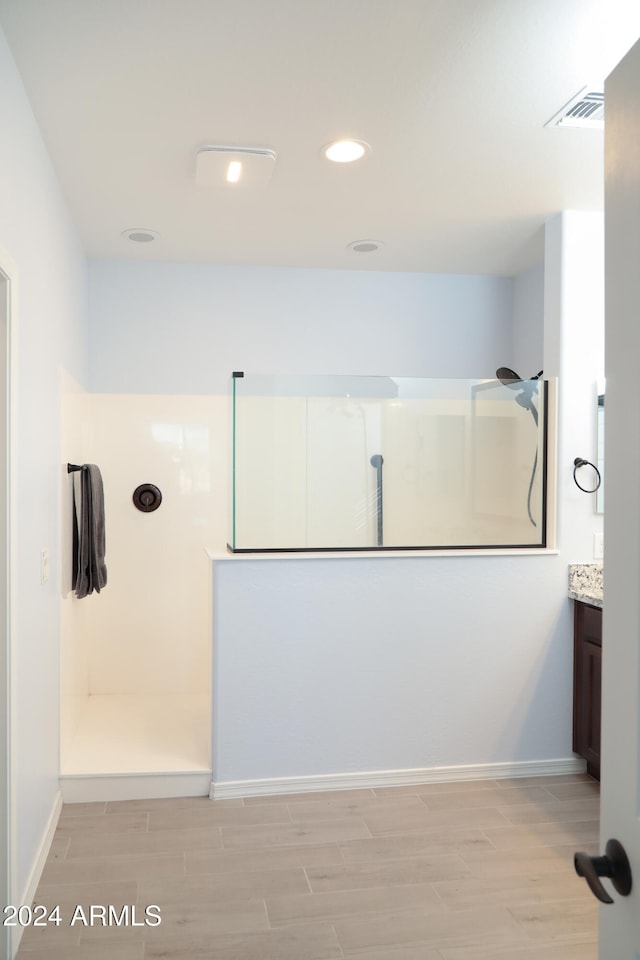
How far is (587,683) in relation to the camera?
3.61m

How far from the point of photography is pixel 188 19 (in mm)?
2133

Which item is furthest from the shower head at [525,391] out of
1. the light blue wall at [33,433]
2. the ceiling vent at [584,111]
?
the light blue wall at [33,433]

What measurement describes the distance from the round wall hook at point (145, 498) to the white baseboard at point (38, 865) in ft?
5.70

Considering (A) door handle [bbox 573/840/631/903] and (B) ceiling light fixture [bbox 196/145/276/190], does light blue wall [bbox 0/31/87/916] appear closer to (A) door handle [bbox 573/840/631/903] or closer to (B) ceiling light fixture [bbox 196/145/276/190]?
(B) ceiling light fixture [bbox 196/145/276/190]

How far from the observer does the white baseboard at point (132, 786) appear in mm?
3357

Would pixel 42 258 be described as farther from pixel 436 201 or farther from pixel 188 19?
pixel 436 201

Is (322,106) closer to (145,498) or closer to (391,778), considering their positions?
(145,498)

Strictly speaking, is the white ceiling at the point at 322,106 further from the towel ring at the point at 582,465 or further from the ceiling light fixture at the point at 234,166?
the towel ring at the point at 582,465

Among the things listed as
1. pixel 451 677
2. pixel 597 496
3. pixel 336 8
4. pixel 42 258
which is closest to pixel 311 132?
pixel 336 8

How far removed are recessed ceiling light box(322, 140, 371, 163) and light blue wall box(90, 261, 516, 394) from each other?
5.41 feet

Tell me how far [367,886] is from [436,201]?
112 inches

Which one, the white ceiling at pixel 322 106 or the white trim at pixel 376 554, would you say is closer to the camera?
the white ceiling at pixel 322 106

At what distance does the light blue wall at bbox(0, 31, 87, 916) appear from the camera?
2.36 metres

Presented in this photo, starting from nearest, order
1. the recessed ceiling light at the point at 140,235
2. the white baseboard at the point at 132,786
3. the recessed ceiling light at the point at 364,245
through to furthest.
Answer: the white baseboard at the point at 132,786 < the recessed ceiling light at the point at 140,235 < the recessed ceiling light at the point at 364,245
